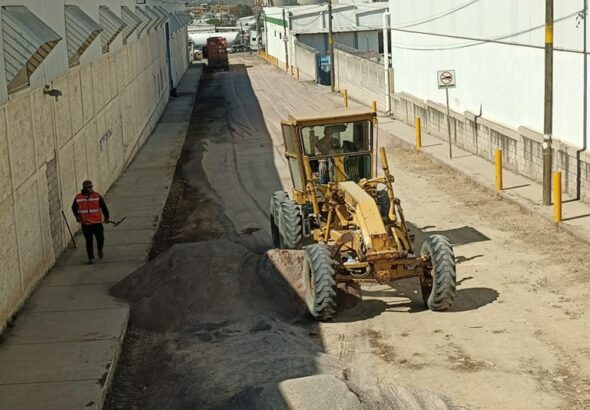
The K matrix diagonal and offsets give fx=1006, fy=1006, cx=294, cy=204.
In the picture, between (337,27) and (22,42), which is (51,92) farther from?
(337,27)

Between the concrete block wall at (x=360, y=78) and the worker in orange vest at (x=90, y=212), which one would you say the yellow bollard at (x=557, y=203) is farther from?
the concrete block wall at (x=360, y=78)

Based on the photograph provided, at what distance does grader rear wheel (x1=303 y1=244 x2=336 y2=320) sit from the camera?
1406 cm

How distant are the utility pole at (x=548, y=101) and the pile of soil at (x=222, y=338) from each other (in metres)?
7.64

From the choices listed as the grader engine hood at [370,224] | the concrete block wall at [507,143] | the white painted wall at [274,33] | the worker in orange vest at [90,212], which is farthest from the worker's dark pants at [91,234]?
the white painted wall at [274,33]

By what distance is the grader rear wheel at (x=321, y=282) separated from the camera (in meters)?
14.1

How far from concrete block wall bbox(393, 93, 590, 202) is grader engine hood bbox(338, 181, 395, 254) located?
26.9 feet

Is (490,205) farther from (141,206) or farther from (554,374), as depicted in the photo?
(554,374)

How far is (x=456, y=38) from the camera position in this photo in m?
32.7

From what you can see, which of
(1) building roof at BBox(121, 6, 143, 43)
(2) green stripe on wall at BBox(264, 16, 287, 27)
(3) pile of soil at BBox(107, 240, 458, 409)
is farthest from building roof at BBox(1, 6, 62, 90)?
(2) green stripe on wall at BBox(264, 16, 287, 27)

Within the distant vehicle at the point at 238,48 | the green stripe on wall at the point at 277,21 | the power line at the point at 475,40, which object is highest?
the power line at the point at 475,40

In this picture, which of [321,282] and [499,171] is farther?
[499,171]

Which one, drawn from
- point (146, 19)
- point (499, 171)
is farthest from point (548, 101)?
point (146, 19)

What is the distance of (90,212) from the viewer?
59.4 feet

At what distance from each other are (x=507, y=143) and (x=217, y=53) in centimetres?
5594
